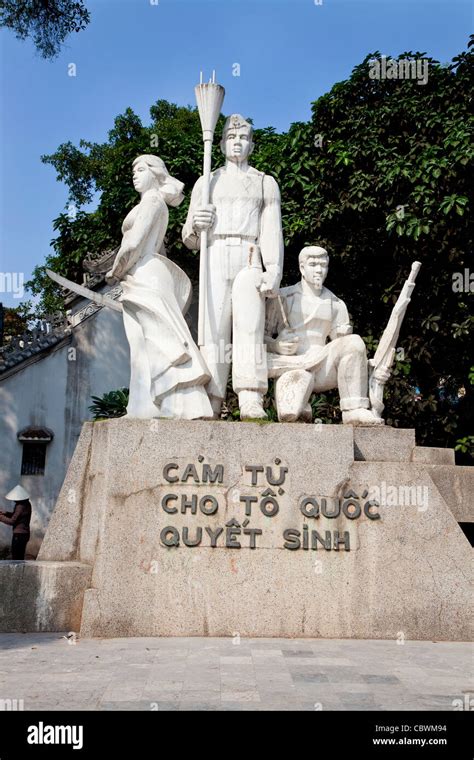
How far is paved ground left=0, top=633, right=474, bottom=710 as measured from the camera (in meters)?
4.35

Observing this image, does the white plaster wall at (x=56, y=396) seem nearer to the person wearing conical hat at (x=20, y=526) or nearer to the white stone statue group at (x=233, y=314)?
the person wearing conical hat at (x=20, y=526)

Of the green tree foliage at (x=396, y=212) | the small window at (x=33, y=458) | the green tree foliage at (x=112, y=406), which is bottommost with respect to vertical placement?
the small window at (x=33, y=458)

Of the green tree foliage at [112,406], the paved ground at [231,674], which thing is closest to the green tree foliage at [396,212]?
the green tree foliage at [112,406]

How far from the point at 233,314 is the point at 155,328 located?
0.74 meters

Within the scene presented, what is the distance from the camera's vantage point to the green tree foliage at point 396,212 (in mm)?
13445

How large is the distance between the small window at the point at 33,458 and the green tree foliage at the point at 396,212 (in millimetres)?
6227

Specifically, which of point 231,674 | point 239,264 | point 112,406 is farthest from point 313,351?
point 112,406

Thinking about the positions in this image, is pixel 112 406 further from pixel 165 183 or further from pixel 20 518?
pixel 165 183

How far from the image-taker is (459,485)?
7.20m

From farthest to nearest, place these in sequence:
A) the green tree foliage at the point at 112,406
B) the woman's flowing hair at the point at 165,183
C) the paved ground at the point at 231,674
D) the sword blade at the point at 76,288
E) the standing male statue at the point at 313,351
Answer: the green tree foliage at the point at 112,406
the sword blade at the point at 76,288
the woman's flowing hair at the point at 165,183
the standing male statue at the point at 313,351
the paved ground at the point at 231,674

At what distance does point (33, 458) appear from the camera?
19156 millimetres

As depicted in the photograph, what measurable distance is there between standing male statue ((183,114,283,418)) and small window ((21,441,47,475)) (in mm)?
12453
